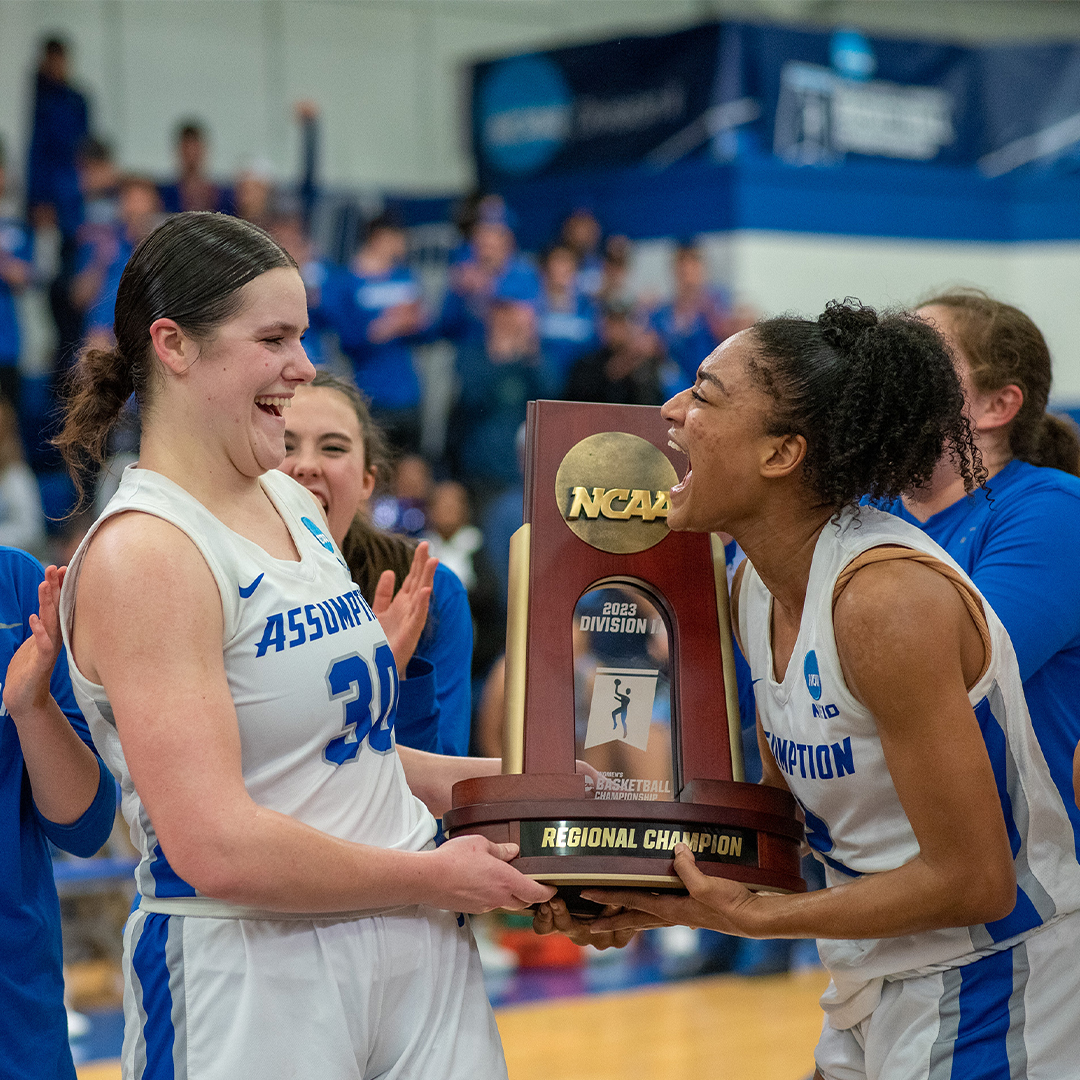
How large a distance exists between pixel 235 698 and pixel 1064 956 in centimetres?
121

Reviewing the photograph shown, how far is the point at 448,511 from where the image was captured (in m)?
7.00

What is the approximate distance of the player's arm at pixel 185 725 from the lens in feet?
5.44

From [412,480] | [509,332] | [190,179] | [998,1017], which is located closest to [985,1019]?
[998,1017]

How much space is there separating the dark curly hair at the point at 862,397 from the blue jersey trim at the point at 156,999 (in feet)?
3.51

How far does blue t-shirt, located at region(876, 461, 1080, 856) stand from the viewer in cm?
215

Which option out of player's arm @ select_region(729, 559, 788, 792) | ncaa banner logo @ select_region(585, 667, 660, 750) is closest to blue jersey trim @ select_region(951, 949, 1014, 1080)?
player's arm @ select_region(729, 559, 788, 792)

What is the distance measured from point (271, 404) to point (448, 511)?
5.10 m

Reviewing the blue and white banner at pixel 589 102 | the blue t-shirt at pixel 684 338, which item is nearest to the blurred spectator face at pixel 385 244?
the blue t-shirt at pixel 684 338

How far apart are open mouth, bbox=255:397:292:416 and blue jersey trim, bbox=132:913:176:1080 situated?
0.67 m

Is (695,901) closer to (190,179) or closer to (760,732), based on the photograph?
(760,732)

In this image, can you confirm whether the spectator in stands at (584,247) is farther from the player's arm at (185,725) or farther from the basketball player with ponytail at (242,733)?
the player's arm at (185,725)

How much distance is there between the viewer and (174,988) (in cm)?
179

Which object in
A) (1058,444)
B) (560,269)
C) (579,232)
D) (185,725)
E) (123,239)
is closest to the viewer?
(185,725)

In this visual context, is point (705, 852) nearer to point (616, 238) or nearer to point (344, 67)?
point (616, 238)
